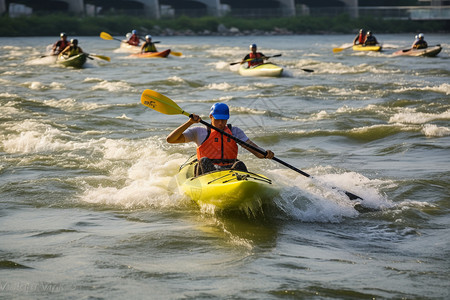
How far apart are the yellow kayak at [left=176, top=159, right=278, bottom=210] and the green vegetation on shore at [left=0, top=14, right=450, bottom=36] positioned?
43.6m

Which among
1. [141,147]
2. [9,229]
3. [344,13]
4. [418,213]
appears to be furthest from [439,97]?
[344,13]

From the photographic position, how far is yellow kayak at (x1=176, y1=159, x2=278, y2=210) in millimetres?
6277

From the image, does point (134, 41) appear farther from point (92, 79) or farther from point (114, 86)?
point (114, 86)

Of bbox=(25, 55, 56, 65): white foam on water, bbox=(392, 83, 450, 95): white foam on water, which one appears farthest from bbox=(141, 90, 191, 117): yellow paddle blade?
bbox=(25, 55, 56, 65): white foam on water

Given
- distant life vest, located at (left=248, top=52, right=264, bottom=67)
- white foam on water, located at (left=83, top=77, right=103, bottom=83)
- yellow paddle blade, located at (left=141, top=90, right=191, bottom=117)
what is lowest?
white foam on water, located at (left=83, top=77, right=103, bottom=83)

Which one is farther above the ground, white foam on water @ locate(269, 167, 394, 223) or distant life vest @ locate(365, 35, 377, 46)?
distant life vest @ locate(365, 35, 377, 46)

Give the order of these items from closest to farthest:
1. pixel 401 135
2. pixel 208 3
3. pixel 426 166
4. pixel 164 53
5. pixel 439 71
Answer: pixel 426 166 < pixel 401 135 < pixel 439 71 < pixel 164 53 < pixel 208 3

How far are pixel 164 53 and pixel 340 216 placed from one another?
23241mm

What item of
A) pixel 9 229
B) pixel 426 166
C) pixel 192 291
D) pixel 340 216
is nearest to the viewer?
pixel 192 291

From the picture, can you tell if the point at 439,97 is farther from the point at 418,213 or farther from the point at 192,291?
the point at 192,291

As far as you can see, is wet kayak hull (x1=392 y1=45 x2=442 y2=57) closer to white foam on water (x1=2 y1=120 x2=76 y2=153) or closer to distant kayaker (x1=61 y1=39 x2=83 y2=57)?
distant kayaker (x1=61 y1=39 x2=83 y2=57)

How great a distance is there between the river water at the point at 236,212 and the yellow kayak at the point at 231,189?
0.19m

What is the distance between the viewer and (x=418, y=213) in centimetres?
691

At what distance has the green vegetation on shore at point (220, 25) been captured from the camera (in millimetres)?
48625
